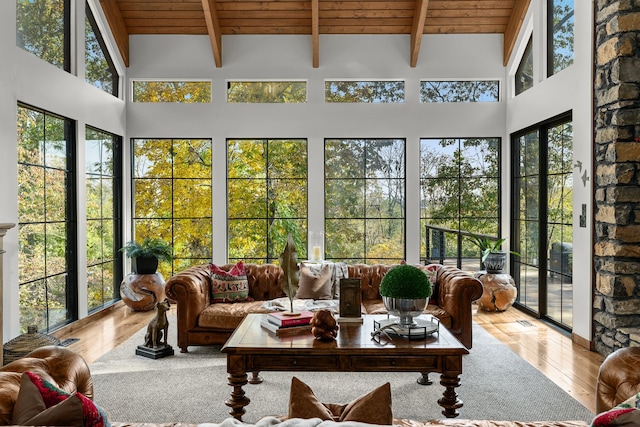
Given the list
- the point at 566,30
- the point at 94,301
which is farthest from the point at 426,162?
the point at 94,301

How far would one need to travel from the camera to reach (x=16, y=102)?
Result: 466 cm

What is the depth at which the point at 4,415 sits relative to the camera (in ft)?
5.43

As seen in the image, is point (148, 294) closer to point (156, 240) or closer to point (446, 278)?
point (156, 240)

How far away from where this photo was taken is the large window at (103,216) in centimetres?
636

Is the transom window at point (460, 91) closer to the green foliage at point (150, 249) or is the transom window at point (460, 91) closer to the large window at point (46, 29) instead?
the green foliage at point (150, 249)

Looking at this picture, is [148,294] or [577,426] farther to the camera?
[148,294]

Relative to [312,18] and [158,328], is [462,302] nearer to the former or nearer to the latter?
[158,328]

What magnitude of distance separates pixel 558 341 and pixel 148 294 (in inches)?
186

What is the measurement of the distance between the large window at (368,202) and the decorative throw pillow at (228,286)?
239 cm

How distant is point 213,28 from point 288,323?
15.5 feet

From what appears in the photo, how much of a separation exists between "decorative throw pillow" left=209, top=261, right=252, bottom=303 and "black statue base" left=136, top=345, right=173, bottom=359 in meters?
0.65

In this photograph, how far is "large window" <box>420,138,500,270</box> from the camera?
7.39 metres

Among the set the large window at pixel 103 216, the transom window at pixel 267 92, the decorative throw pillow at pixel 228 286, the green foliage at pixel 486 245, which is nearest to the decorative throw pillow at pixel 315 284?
the decorative throw pillow at pixel 228 286

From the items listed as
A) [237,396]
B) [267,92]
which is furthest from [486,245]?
[237,396]
